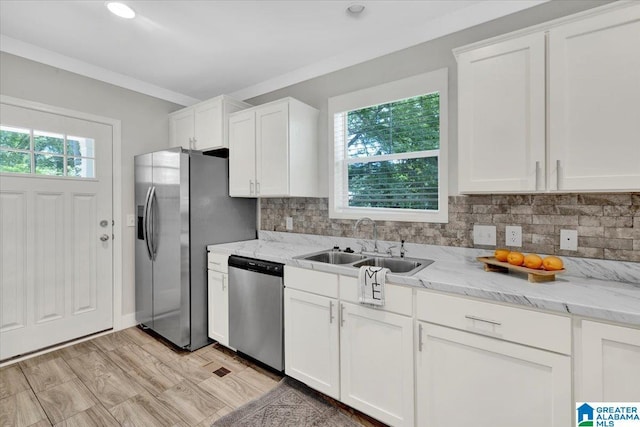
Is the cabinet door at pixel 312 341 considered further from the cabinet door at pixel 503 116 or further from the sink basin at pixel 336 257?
the cabinet door at pixel 503 116

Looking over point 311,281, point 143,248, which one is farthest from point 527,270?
point 143,248

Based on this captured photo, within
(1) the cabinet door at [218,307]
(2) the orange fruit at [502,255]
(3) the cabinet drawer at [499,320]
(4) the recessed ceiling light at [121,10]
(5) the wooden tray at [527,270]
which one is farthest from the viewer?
(1) the cabinet door at [218,307]

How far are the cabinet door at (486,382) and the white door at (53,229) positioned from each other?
2.95m

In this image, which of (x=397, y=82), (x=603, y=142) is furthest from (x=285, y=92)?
(x=603, y=142)

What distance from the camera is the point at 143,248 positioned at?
2.93 meters

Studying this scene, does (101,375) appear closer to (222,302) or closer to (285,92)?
(222,302)

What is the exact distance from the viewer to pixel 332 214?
2682 millimetres

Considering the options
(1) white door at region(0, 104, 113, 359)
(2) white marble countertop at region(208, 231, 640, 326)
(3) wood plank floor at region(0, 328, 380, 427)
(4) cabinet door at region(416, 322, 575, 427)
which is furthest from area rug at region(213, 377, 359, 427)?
(1) white door at region(0, 104, 113, 359)

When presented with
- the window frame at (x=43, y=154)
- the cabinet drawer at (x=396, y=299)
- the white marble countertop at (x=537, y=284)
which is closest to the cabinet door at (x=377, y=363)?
the cabinet drawer at (x=396, y=299)

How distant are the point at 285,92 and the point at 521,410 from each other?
116 inches

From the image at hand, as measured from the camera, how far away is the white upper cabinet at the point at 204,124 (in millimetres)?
2945

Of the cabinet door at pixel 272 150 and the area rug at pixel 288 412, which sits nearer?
the area rug at pixel 288 412

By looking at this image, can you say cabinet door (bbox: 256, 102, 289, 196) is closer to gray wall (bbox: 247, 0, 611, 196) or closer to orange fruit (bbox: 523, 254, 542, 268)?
gray wall (bbox: 247, 0, 611, 196)

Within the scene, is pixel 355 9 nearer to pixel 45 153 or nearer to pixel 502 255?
pixel 502 255
